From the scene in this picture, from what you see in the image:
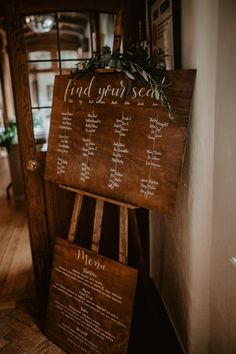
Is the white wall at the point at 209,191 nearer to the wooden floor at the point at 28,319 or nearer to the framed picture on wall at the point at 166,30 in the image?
the framed picture on wall at the point at 166,30

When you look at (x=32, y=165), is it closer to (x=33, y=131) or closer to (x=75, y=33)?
(x=33, y=131)

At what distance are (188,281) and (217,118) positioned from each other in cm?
96

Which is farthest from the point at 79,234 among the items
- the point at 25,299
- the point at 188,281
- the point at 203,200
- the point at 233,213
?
the point at 233,213

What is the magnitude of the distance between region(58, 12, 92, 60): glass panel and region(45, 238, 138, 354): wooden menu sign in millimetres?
5094

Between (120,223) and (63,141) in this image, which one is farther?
(63,141)

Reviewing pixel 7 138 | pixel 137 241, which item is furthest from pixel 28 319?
pixel 7 138

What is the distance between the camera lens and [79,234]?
8.15 feet

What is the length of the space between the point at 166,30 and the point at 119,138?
0.69m

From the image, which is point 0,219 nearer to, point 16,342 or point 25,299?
point 25,299

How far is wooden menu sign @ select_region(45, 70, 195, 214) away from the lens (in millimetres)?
1610

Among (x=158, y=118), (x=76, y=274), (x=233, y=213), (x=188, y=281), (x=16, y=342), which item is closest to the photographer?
(x=233, y=213)

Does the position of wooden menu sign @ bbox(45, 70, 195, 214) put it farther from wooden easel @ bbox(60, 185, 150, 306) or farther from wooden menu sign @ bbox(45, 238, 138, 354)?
wooden menu sign @ bbox(45, 238, 138, 354)

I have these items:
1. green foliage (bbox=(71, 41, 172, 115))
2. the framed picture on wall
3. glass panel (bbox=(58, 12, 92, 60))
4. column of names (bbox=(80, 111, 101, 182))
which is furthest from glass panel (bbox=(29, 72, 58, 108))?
green foliage (bbox=(71, 41, 172, 115))

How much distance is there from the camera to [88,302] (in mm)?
2004
